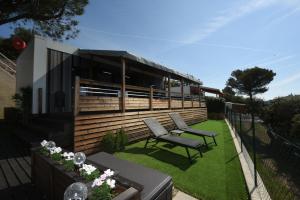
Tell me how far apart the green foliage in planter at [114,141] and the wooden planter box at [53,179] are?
2817 millimetres

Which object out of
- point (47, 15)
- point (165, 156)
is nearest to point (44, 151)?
point (165, 156)

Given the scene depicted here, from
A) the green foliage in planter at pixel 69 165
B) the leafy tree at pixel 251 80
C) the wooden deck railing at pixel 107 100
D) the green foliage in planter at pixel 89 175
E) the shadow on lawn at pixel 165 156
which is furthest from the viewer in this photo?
the leafy tree at pixel 251 80

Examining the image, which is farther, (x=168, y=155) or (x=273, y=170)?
(x=168, y=155)

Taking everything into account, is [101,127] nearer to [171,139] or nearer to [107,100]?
[107,100]

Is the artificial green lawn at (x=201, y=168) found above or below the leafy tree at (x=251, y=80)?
below

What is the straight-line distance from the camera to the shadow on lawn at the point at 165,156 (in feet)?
17.1

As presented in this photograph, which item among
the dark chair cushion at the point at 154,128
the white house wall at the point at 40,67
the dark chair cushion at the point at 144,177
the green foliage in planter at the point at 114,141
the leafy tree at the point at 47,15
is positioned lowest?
the green foliage in planter at the point at 114,141

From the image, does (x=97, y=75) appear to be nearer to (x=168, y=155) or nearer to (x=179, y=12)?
(x=179, y=12)

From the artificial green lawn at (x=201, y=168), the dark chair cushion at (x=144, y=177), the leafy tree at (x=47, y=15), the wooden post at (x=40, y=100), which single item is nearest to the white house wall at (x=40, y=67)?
the wooden post at (x=40, y=100)

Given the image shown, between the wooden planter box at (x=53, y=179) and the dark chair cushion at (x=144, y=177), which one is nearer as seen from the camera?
the wooden planter box at (x=53, y=179)

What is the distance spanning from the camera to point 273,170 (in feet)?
13.8

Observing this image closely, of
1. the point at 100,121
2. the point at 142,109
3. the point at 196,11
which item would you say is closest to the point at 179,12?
the point at 196,11

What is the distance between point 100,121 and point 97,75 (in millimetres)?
6223

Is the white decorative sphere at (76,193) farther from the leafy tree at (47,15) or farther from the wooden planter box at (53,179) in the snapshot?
the leafy tree at (47,15)
